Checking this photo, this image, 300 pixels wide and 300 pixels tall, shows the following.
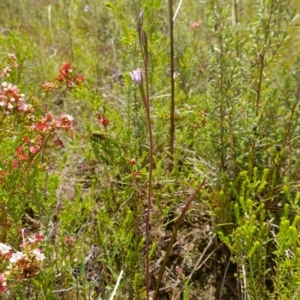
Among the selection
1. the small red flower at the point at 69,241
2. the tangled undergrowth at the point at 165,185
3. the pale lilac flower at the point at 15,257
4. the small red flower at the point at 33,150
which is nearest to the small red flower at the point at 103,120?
the tangled undergrowth at the point at 165,185

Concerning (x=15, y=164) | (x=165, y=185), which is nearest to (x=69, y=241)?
(x=15, y=164)

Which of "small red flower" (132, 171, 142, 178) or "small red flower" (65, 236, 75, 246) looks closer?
"small red flower" (65, 236, 75, 246)

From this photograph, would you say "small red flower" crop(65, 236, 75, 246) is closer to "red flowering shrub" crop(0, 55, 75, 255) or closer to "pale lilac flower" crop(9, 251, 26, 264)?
"red flowering shrub" crop(0, 55, 75, 255)

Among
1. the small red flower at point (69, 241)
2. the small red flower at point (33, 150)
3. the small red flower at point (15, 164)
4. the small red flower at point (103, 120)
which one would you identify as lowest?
the small red flower at point (69, 241)

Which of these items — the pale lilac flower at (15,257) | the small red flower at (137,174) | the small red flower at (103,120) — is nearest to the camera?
the pale lilac flower at (15,257)

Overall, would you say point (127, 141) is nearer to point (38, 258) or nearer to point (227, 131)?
point (227, 131)

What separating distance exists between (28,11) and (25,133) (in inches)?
96.3

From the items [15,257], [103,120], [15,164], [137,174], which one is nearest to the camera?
[15,257]

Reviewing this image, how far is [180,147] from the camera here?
1734mm

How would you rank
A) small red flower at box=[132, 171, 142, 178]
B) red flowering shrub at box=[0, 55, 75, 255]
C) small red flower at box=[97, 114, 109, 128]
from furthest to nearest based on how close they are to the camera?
small red flower at box=[97, 114, 109, 128] < small red flower at box=[132, 171, 142, 178] < red flowering shrub at box=[0, 55, 75, 255]

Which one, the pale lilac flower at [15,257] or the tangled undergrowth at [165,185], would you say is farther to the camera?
the tangled undergrowth at [165,185]

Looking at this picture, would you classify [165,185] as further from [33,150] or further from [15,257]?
[15,257]

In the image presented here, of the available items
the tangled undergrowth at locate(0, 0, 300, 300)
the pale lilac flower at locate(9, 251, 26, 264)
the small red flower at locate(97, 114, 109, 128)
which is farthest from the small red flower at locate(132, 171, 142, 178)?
the pale lilac flower at locate(9, 251, 26, 264)

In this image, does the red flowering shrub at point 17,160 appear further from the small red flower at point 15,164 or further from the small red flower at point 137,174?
the small red flower at point 137,174
